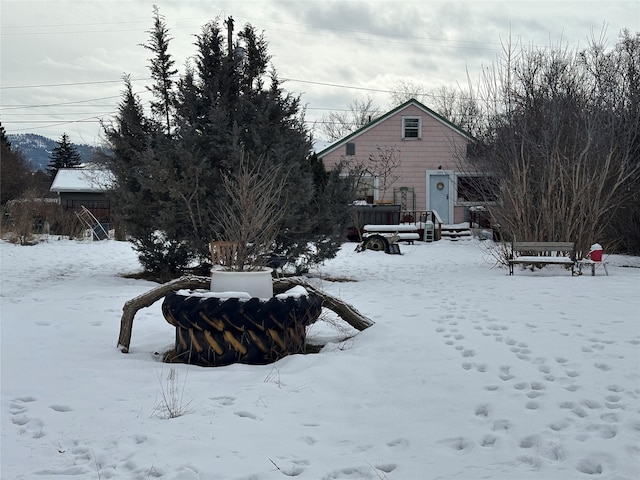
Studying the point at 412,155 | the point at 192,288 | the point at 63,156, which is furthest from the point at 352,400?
the point at 63,156

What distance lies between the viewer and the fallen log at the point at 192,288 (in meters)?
6.12

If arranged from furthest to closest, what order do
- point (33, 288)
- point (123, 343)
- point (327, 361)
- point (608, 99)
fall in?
point (608, 99) < point (33, 288) < point (123, 343) < point (327, 361)

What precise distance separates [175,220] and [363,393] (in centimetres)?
685

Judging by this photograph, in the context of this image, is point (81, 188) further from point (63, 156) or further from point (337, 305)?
point (337, 305)

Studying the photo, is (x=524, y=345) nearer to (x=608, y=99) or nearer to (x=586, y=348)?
(x=586, y=348)

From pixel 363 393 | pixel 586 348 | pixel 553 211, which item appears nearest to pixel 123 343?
pixel 363 393

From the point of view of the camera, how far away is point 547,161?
1282 cm

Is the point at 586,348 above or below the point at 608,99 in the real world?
below

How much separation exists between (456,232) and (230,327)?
19.5 metres

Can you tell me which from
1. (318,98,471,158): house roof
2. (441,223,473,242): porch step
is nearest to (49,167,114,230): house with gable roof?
(318,98,471,158): house roof

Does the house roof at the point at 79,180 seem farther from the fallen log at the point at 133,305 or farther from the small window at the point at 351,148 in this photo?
the fallen log at the point at 133,305

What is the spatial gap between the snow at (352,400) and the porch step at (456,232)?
1562 cm

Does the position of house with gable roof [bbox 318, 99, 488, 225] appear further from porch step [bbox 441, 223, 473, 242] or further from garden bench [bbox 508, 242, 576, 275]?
garden bench [bbox 508, 242, 576, 275]

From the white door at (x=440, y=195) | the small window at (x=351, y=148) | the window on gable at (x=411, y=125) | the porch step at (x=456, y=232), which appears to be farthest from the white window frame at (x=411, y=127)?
the porch step at (x=456, y=232)
